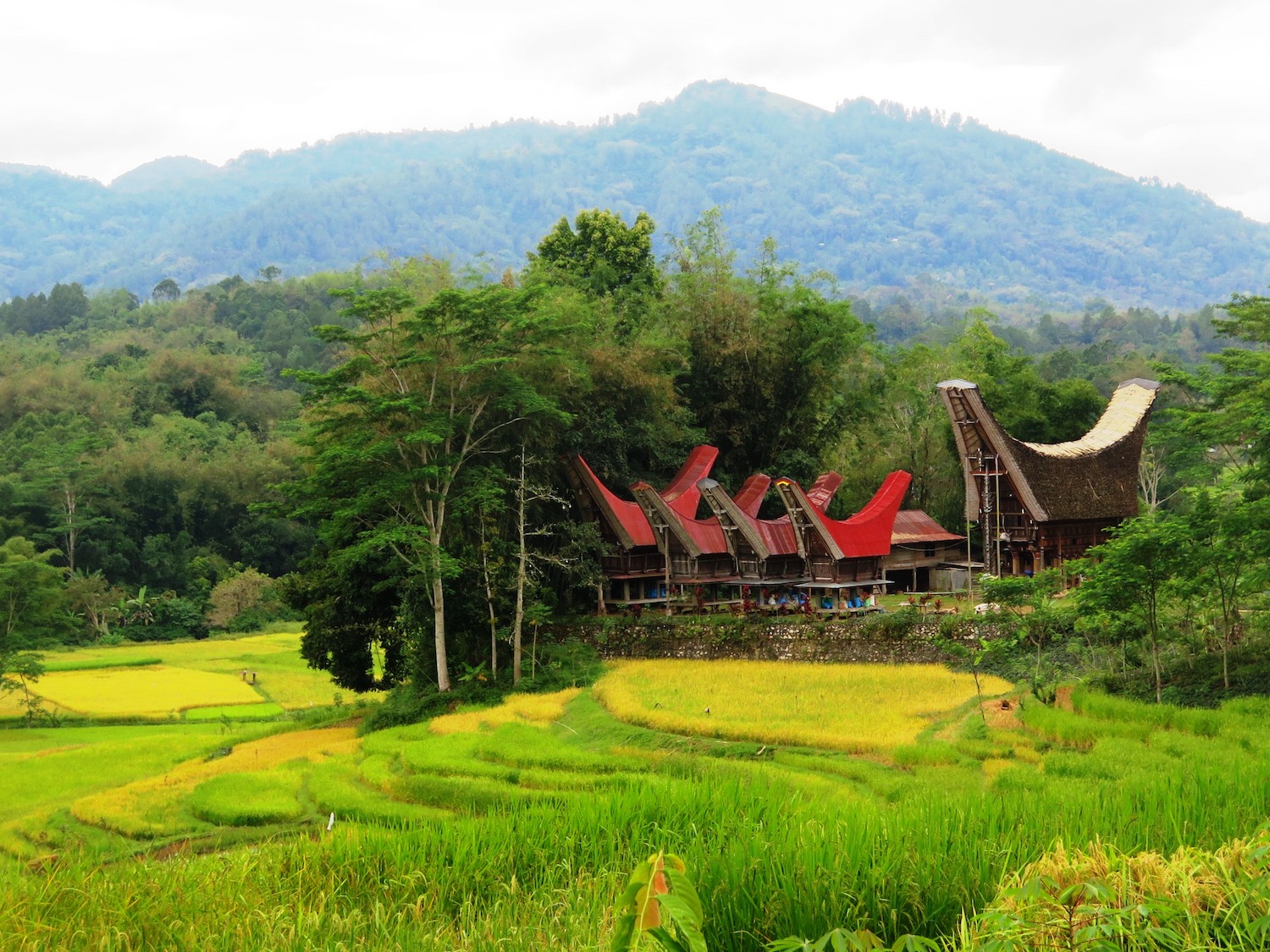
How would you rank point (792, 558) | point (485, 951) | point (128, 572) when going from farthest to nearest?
point (128, 572)
point (792, 558)
point (485, 951)

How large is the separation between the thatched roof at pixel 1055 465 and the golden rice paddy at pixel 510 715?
10843 mm

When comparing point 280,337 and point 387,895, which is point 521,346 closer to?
point 387,895

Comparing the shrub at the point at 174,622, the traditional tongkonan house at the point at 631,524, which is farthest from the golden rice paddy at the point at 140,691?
the traditional tongkonan house at the point at 631,524

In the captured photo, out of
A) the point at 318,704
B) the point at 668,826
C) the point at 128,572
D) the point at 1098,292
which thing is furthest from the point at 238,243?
the point at 668,826

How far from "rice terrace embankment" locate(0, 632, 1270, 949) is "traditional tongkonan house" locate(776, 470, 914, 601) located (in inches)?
133

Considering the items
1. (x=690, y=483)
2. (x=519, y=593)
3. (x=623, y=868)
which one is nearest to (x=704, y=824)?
(x=623, y=868)

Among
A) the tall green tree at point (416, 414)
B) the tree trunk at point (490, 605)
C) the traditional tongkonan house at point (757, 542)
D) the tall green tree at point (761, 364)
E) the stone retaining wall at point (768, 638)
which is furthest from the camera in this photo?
the tall green tree at point (761, 364)

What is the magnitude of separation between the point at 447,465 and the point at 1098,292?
191782mm

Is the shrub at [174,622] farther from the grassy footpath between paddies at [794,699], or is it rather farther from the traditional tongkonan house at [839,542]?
the traditional tongkonan house at [839,542]

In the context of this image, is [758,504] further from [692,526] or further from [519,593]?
[519,593]

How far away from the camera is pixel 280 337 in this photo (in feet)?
281

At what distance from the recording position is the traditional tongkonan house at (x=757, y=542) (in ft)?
83.3

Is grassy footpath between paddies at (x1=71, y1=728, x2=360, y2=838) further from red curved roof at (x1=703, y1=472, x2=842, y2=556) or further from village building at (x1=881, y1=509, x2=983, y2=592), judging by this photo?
village building at (x1=881, y1=509, x2=983, y2=592)

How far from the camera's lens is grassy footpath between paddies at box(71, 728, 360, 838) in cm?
1589
